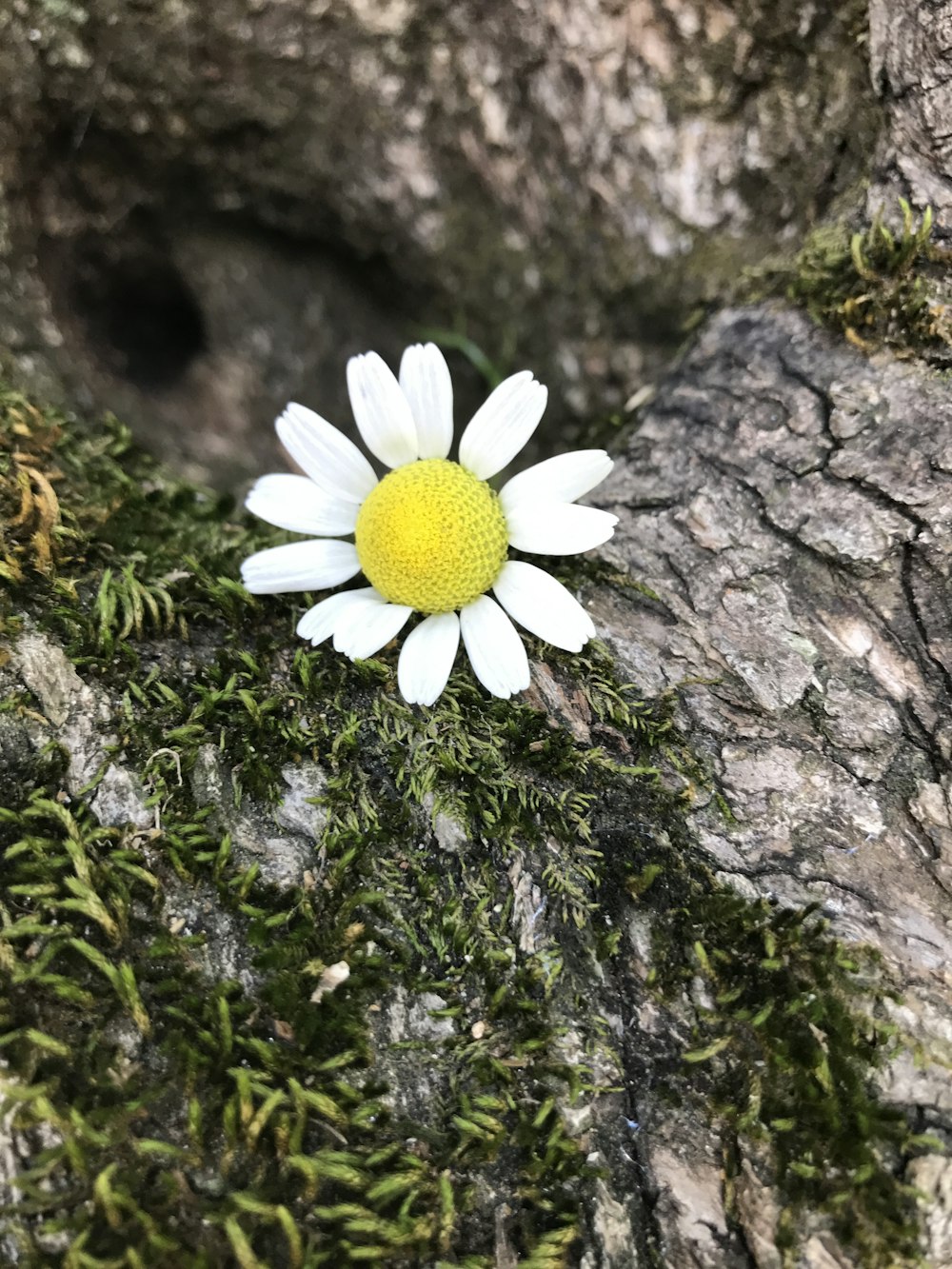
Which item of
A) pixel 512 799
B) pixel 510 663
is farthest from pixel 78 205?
pixel 512 799

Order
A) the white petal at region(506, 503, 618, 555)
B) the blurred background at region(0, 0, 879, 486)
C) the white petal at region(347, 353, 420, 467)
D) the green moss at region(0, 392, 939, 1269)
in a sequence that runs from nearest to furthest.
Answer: the green moss at region(0, 392, 939, 1269)
the white petal at region(506, 503, 618, 555)
the white petal at region(347, 353, 420, 467)
the blurred background at region(0, 0, 879, 486)

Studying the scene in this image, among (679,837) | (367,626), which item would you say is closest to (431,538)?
(367,626)

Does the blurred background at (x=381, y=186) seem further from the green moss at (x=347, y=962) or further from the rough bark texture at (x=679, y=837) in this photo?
the green moss at (x=347, y=962)

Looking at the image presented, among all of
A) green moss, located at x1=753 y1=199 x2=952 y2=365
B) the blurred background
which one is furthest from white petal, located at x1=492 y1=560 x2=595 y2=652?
the blurred background

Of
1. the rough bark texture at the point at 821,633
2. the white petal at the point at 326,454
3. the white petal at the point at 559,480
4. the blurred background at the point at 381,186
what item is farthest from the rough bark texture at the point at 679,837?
the blurred background at the point at 381,186

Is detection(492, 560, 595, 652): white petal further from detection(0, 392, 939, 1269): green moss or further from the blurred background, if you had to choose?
the blurred background

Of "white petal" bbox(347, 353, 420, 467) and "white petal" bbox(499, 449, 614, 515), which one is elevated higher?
"white petal" bbox(347, 353, 420, 467)
